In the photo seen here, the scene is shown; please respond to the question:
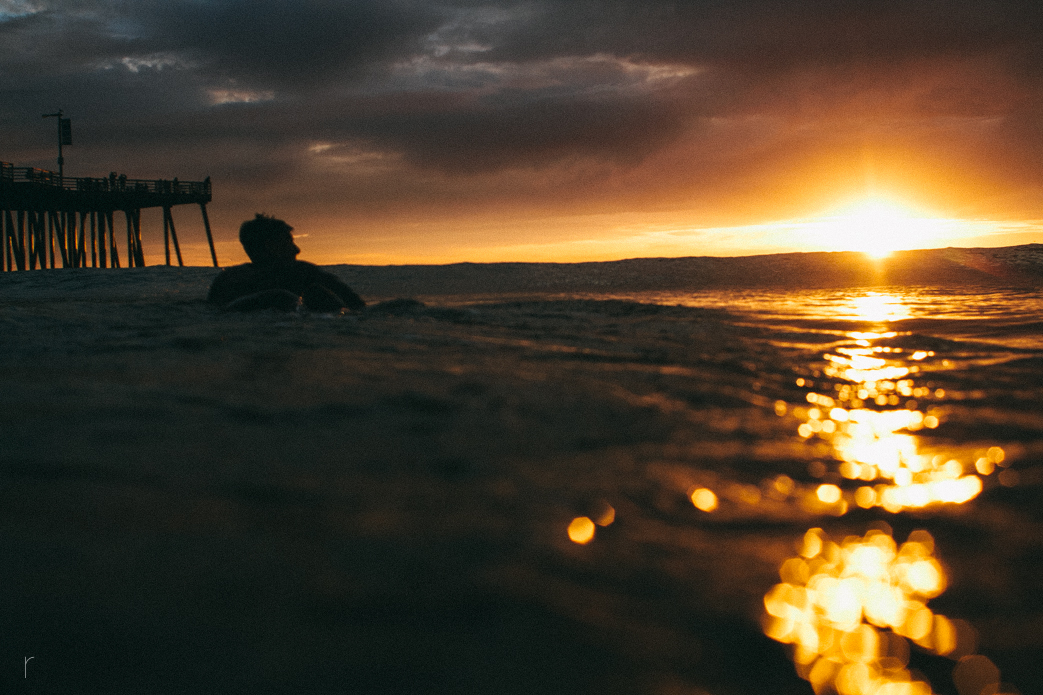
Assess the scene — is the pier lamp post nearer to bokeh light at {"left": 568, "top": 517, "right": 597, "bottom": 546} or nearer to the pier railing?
the pier railing

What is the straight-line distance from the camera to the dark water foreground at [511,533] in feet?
2.54

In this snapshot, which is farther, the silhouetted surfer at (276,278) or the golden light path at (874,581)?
the silhouetted surfer at (276,278)

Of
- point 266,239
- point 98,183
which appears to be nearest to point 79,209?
point 98,183

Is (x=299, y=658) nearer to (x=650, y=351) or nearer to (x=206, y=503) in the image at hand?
(x=206, y=503)

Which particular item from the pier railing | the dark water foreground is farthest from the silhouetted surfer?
the pier railing

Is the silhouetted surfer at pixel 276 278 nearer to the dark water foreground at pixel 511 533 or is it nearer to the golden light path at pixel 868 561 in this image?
the dark water foreground at pixel 511 533

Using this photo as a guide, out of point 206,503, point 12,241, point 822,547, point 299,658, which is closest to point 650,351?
point 822,547

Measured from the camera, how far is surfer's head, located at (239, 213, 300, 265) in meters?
6.30

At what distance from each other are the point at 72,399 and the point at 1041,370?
12.0 ft

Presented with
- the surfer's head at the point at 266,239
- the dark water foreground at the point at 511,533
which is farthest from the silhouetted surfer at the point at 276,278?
the dark water foreground at the point at 511,533

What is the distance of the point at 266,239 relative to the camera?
6.31 m

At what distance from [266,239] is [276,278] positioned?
0.57 meters

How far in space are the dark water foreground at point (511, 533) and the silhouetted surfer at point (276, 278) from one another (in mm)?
3736

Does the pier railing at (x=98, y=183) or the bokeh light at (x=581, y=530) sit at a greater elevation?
the pier railing at (x=98, y=183)
